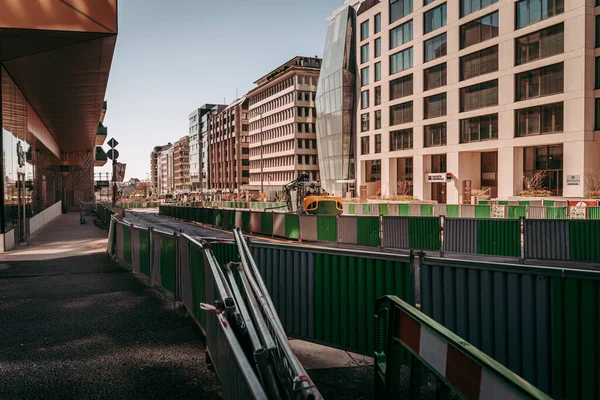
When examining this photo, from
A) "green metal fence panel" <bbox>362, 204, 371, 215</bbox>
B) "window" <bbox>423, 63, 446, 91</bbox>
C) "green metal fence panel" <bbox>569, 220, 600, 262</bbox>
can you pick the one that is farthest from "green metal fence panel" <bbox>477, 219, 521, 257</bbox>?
"window" <bbox>423, 63, 446, 91</bbox>

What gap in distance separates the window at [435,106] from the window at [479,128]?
364 centimetres

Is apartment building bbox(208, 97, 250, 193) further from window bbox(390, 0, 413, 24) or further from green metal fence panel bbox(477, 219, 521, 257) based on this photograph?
green metal fence panel bbox(477, 219, 521, 257)

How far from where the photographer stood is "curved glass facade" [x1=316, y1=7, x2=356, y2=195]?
239ft

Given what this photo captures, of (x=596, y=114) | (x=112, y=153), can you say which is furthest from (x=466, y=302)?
(x=596, y=114)

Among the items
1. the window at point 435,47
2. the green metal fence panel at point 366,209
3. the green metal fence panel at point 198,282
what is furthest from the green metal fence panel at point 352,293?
the window at point 435,47

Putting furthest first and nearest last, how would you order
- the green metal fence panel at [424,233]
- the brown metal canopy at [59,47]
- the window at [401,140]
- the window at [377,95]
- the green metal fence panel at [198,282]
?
the window at [377,95] → the window at [401,140] → the green metal fence panel at [424,233] → the brown metal canopy at [59,47] → the green metal fence panel at [198,282]

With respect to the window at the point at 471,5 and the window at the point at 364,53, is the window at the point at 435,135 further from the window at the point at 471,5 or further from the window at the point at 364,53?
the window at the point at 364,53

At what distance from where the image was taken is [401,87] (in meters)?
60.6

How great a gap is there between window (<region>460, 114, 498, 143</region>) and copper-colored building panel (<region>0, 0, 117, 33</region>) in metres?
41.4

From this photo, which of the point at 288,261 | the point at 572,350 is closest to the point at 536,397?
the point at 572,350

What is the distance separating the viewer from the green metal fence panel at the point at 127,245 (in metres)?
12.7

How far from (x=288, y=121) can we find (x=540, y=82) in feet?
213

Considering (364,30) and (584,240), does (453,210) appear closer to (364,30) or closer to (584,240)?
(584,240)

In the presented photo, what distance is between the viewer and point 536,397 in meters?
2.27
